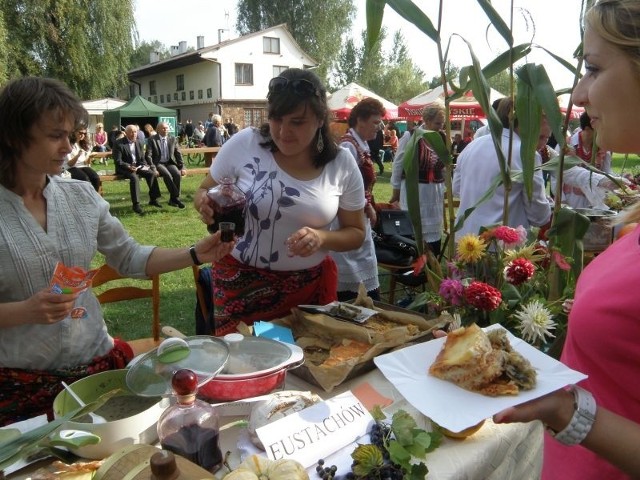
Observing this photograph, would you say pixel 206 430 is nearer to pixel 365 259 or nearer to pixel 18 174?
pixel 18 174

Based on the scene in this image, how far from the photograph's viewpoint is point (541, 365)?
1074mm

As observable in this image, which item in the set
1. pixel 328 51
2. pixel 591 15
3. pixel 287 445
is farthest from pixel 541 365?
pixel 328 51

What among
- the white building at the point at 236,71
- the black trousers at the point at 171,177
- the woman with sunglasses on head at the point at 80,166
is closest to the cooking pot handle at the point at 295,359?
the woman with sunglasses on head at the point at 80,166

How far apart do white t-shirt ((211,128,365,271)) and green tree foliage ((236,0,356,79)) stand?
3428 centimetres

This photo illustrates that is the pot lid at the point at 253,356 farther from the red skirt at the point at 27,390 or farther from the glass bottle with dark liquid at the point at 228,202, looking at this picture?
the red skirt at the point at 27,390

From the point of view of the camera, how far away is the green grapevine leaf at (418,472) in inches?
41.6

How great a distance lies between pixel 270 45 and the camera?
32250mm

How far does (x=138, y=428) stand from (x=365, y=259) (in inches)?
85.8

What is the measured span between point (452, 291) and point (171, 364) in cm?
97

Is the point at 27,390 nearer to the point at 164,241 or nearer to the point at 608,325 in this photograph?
the point at 608,325

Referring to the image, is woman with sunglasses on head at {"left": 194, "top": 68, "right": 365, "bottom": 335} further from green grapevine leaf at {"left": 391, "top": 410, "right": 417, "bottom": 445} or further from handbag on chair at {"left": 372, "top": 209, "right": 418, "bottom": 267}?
handbag on chair at {"left": 372, "top": 209, "right": 418, "bottom": 267}

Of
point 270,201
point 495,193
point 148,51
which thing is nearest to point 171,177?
point 495,193

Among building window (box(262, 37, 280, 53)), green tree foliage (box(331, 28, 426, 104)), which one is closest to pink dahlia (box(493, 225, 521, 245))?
building window (box(262, 37, 280, 53))

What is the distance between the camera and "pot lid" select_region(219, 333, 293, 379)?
136cm
